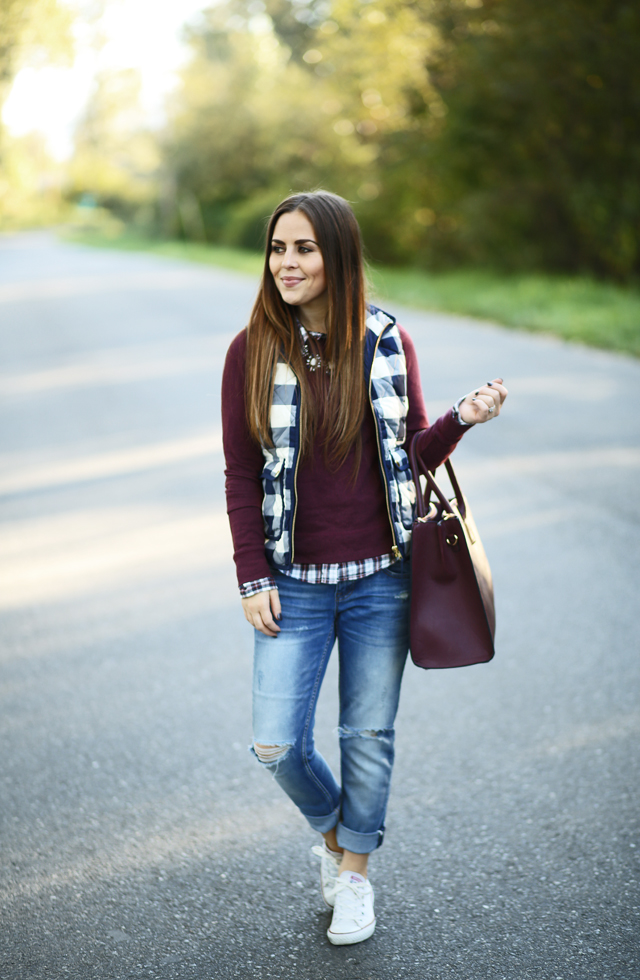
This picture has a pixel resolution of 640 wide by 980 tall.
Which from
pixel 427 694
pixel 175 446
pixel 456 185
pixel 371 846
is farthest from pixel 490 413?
pixel 456 185

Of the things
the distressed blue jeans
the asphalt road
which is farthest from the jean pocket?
the asphalt road

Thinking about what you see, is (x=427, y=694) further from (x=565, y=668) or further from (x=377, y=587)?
(x=377, y=587)

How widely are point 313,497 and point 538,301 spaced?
519 inches

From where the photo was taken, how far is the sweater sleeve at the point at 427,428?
2.43 m

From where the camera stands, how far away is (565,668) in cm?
404

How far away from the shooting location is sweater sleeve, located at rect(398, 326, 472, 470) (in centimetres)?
243

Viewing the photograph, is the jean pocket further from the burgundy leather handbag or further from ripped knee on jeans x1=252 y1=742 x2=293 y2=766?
ripped knee on jeans x1=252 y1=742 x2=293 y2=766

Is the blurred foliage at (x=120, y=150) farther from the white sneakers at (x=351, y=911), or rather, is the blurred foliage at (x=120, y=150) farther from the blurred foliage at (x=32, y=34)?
the white sneakers at (x=351, y=911)

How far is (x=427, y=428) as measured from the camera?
253cm

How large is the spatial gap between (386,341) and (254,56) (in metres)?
43.9

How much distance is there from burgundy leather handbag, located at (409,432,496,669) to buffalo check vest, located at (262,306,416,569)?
0.23ft

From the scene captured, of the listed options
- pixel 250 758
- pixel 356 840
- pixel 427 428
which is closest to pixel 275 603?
pixel 427 428

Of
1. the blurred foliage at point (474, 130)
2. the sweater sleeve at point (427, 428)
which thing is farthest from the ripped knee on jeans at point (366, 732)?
the blurred foliage at point (474, 130)

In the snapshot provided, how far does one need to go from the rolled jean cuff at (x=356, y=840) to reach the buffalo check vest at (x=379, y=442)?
0.77 meters
